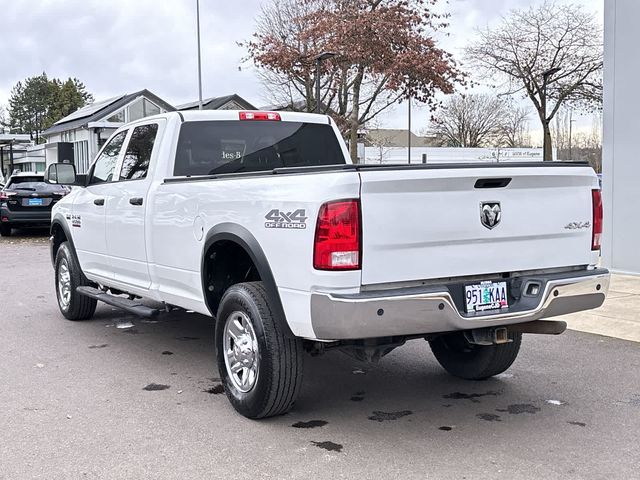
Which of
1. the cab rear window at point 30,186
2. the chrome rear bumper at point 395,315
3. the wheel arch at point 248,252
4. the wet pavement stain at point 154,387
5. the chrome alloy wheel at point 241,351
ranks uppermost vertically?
the cab rear window at point 30,186

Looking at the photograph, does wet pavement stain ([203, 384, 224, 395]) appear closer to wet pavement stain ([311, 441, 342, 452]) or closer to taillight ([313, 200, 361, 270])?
wet pavement stain ([311, 441, 342, 452])

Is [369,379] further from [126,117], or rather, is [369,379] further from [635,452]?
[126,117]

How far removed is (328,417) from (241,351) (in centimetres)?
71

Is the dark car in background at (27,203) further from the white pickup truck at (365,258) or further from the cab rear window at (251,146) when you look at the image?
the white pickup truck at (365,258)

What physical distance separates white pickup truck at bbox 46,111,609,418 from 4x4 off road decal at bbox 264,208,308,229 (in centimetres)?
2

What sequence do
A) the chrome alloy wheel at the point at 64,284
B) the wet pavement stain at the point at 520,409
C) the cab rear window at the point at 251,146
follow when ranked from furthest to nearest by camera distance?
1. the chrome alloy wheel at the point at 64,284
2. the cab rear window at the point at 251,146
3. the wet pavement stain at the point at 520,409

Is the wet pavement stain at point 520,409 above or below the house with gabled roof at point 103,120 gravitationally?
below

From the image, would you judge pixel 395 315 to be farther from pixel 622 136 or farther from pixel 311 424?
pixel 622 136

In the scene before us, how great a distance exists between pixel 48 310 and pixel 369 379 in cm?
473

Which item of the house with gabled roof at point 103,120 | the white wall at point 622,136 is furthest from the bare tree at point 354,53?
the white wall at point 622,136

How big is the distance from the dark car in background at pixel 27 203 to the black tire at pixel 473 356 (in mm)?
15196

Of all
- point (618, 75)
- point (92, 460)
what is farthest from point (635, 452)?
point (618, 75)

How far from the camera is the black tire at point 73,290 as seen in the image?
787cm

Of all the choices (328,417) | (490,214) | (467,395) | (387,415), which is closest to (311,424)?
(328,417)
